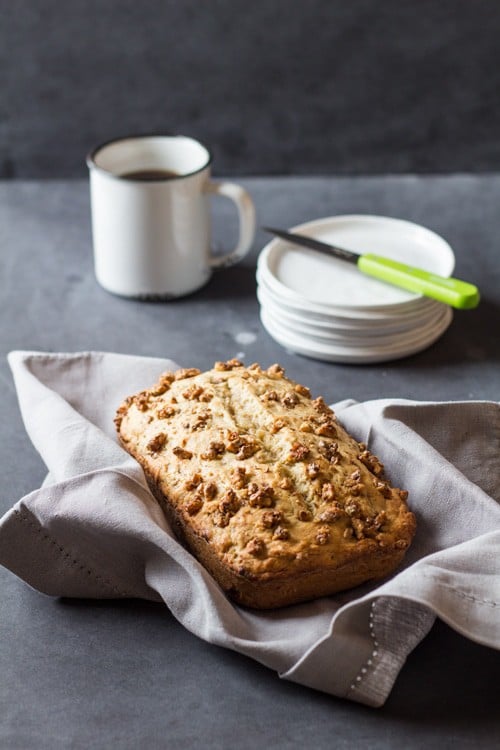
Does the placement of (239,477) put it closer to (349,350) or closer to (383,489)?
(383,489)

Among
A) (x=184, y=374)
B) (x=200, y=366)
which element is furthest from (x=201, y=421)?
(x=200, y=366)

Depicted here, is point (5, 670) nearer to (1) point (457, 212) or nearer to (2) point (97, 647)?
(2) point (97, 647)

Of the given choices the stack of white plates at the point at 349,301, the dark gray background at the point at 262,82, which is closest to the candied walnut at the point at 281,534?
the stack of white plates at the point at 349,301

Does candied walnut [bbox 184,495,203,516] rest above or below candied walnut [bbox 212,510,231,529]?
below

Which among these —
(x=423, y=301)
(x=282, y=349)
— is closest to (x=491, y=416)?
(x=423, y=301)

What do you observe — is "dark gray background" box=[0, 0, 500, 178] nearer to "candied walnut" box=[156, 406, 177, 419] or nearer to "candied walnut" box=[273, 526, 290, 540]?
"candied walnut" box=[156, 406, 177, 419]

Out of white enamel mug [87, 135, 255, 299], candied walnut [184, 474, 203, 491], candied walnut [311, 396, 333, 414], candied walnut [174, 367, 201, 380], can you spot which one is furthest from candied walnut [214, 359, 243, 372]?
white enamel mug [87, 135, 255, 299]
